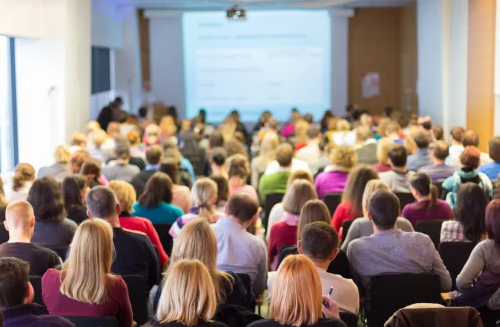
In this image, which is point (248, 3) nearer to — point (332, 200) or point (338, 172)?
point (338, 172)

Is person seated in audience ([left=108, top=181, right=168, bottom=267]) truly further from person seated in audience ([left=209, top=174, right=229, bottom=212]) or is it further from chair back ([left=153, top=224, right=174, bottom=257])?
person seated in audience ([left=209, top=174, right=229, bottom=212])

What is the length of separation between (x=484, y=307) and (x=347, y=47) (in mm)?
15526

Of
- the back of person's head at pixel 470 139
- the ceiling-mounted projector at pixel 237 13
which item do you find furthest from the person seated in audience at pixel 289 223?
the ceiling-mounted projector at pixel 237 13

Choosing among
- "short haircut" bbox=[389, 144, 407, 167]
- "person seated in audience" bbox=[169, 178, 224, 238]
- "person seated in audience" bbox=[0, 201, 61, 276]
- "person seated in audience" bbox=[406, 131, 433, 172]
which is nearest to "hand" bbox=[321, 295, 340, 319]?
"person seated in audience" bbox=[0, 201, 61, 276]

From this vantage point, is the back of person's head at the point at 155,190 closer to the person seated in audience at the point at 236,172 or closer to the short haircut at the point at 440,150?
the person seated in audience at the point at 236,172

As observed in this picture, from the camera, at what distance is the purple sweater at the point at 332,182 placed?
8258mm

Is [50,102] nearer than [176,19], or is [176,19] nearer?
[50,102]

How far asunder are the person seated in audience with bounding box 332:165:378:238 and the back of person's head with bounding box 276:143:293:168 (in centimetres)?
187

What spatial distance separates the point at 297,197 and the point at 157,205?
1297 mm

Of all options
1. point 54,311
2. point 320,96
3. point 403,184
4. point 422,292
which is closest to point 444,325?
point 422,292

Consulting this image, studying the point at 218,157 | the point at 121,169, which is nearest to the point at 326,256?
the point at 218,157

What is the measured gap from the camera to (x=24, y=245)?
15.8 ft

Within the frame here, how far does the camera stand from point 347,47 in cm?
1980

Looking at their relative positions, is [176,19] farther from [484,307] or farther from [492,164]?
[484,307]
